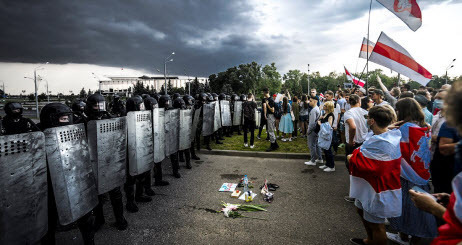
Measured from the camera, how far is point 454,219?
3.84 feet

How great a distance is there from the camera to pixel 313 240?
3.09 metres

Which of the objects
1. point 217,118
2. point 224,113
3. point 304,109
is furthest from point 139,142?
point 304,109

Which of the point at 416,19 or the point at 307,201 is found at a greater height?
the point at 416,19

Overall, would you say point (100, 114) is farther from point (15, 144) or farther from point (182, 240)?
point (182, 240)

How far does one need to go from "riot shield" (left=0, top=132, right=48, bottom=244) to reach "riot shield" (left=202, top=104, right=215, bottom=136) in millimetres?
5571

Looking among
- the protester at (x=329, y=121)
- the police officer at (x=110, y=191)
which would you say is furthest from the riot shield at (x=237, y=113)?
the police officer at (x=110, y=191)

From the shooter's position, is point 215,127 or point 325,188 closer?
point 325,188

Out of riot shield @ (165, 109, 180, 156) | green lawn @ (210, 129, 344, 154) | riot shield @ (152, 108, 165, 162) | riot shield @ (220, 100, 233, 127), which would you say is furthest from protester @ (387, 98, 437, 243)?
riot shield @ (220, 100, 233, 127)

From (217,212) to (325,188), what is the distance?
2422mm

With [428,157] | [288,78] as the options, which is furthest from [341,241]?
[288,78]

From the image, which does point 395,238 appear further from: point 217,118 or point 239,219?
point 217,118

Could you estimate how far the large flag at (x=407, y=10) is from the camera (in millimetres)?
6223

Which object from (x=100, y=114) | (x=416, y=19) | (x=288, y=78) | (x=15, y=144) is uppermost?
(x=288, y=78)

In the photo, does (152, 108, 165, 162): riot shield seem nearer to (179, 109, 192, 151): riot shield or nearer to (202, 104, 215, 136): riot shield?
(179, 109, 192, 151): riot shield
